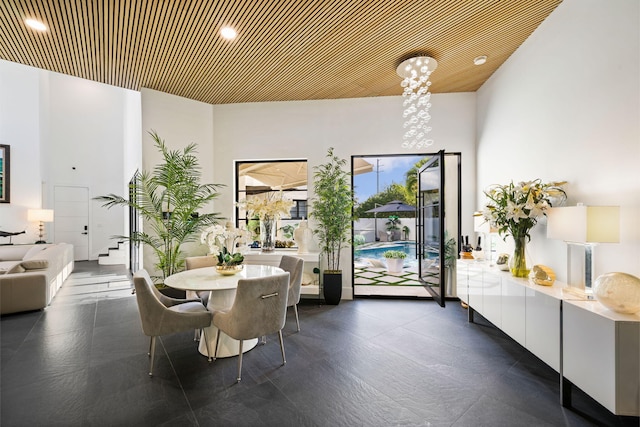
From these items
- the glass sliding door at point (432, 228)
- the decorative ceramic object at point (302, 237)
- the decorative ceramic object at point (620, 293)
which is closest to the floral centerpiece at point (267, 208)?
the decorative ceramic object at point (302, 237)

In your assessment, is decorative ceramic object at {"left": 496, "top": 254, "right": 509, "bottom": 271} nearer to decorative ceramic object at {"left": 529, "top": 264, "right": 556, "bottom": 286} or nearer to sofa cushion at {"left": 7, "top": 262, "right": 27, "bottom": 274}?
decorative ceramic object at {"left": 529, "top": 264, "right": 556, "bottom": 286}

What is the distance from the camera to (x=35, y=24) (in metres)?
2.81

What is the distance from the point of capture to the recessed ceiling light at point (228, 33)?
9.58ft

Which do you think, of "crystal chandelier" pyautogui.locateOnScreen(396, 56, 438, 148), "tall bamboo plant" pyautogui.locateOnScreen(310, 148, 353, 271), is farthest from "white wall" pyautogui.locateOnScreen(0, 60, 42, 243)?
"crystal chandelier" pyautogui.locateOnScreen(396, 56, 438, 148)

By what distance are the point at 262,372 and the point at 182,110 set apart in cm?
406

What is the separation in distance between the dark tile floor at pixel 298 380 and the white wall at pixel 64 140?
4797 millimetres

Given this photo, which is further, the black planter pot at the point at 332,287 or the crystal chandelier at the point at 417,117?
the black planter pot at the point at 332,287

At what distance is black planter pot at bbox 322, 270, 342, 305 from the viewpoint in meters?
4.30

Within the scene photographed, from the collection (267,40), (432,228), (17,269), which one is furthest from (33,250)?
(432,228)

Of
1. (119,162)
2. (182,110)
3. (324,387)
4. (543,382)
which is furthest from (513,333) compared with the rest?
(119,162)

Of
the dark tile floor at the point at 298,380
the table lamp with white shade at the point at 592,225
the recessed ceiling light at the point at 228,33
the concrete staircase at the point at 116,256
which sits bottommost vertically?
the dark tile floor at the point at 298,380

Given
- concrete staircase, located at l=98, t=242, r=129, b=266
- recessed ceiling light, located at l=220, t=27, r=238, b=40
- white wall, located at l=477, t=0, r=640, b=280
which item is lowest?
concrete staircase, located at l=98, t=242, r=129, b=266

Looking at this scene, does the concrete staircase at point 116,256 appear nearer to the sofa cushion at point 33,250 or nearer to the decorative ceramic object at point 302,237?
the sofa cushion at point 33,250

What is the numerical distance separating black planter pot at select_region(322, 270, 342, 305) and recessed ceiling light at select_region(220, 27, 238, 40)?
3238 millimetres
